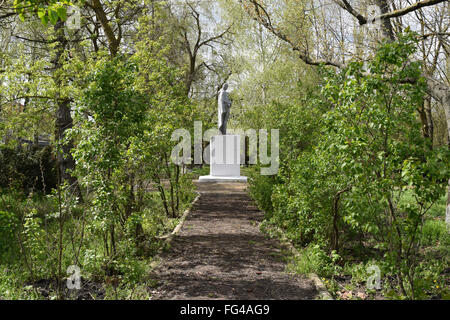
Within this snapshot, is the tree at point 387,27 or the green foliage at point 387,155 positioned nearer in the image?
the green foliage at point 387,155

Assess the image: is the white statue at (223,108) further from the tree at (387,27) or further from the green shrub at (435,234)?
the green shrub at (435,234)

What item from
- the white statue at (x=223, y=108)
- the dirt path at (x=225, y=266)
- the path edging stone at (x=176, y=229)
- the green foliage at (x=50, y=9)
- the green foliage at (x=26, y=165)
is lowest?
the dirt path at (x=225, y=266)

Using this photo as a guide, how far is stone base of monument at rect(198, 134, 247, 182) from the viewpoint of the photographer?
16953 millimetres

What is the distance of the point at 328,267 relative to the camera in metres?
5.12

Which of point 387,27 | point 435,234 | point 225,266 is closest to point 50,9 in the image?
point 225,266

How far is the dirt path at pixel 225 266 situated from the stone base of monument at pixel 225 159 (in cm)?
774

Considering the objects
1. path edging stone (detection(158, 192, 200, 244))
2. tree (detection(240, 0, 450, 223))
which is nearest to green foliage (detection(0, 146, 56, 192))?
path edging stone (detection(158, 192, 200, 244))

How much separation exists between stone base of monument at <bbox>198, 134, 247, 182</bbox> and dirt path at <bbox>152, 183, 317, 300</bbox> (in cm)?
774

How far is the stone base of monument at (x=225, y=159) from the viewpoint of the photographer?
55.6 feet

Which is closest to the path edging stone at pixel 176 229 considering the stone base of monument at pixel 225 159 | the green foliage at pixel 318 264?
the green foliage at pixel 318 264

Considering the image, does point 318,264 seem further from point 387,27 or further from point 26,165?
point 26,165
